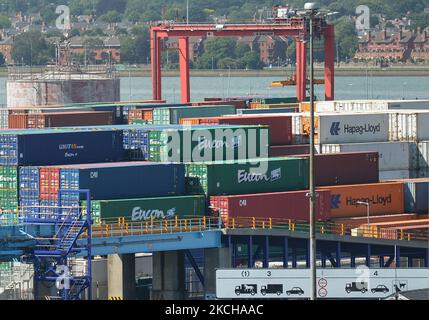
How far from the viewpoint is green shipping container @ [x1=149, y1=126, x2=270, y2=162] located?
4341 cm

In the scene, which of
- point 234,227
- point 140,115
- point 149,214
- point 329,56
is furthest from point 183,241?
point 329,56

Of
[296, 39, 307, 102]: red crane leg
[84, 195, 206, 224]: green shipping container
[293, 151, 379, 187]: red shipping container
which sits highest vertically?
[296, 39, 307, 102]: red crane leg

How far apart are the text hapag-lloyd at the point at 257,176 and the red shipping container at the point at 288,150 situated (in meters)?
6.97

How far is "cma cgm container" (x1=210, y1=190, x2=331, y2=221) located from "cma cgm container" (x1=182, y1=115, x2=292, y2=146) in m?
8.76

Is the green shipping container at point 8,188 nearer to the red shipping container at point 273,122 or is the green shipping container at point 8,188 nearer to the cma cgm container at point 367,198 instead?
the cma cgm container at point 367,198

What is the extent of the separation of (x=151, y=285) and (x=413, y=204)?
9.24 m

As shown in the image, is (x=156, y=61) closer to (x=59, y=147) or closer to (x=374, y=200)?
(x=374, y=200)

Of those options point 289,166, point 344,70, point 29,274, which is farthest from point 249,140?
point 344,70

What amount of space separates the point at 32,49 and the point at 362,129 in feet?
461

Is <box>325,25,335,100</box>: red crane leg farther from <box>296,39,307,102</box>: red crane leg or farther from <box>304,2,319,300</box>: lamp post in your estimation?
<box>304,2,319,300</box>: lamp post

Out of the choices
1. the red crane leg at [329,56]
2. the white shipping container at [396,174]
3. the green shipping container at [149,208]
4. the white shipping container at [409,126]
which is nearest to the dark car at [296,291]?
the green shipping container at [149,208]

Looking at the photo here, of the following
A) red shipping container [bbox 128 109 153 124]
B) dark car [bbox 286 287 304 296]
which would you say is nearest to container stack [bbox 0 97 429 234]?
red shipping container [bbox 128 109 153 124]

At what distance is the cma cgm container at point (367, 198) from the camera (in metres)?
44.6
